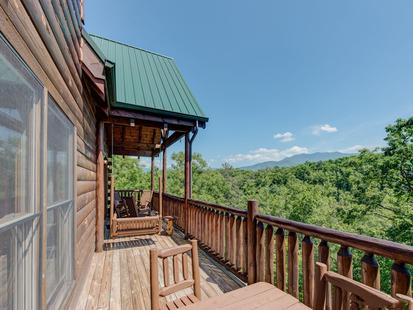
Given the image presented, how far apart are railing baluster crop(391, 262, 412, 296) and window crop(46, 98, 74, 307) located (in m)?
2.44

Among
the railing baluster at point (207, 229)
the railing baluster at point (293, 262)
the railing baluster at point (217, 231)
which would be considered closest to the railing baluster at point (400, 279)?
the railing baluster at point (293, 262)

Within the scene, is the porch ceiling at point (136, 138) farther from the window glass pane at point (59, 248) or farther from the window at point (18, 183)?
the window at point (18, 183)

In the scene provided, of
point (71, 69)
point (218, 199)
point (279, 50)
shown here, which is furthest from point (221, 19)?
point (218, 199)

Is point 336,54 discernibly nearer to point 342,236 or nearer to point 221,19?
point 221,19

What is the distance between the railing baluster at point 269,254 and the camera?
2.62m

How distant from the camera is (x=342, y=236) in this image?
1.76m

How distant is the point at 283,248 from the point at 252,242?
1.72ft

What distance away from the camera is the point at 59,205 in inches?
79.7

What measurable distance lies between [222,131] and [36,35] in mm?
58457

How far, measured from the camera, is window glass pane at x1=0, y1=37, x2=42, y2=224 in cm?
105

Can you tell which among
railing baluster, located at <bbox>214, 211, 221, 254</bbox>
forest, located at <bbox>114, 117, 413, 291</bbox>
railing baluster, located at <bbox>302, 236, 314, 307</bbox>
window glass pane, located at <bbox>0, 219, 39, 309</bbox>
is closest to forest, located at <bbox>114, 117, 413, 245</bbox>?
forest, located at <bbox>114, 117, 413, 291</bbox>

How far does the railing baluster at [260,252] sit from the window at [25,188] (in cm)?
214

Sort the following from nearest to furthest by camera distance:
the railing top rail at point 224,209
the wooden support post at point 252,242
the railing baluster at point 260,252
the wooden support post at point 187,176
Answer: the railing baluster at point 260,252
the wooden support post at point 252,242
the railing top rail at point 224,209
the wooden support post at point 187,176

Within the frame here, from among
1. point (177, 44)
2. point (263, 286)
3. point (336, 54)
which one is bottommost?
point (263, 286)
